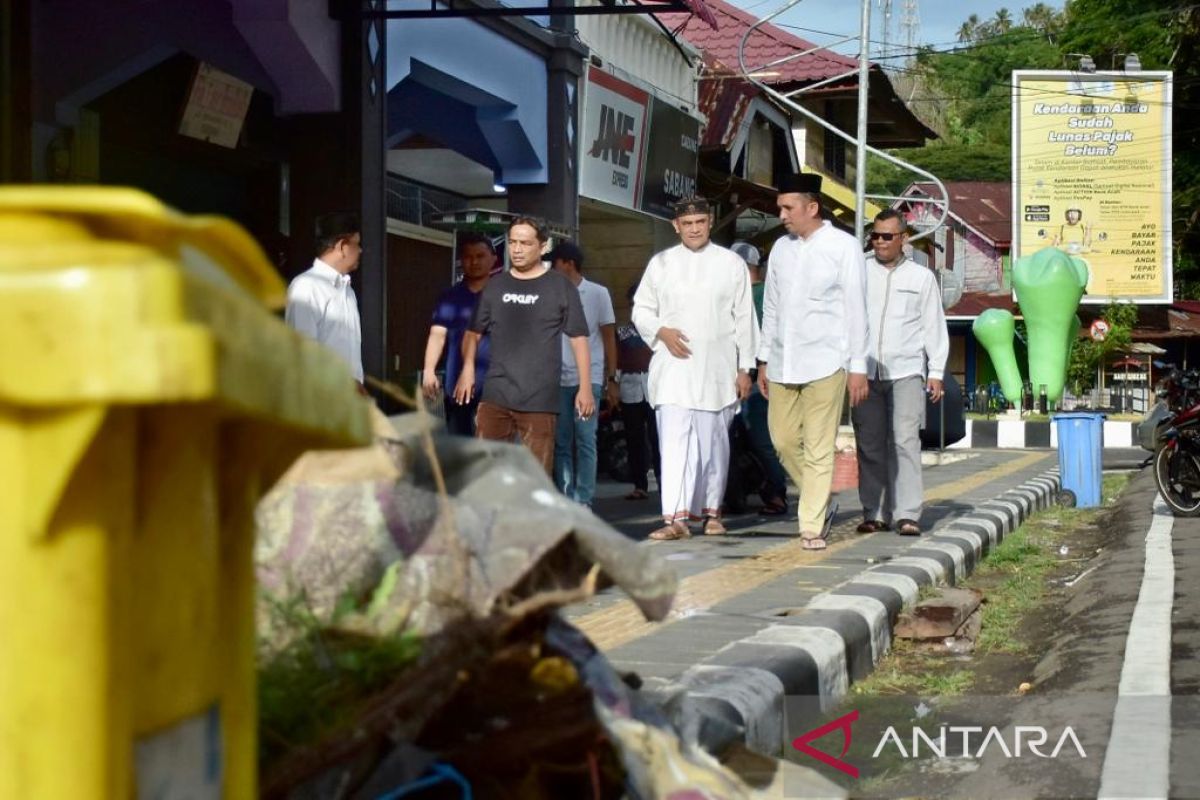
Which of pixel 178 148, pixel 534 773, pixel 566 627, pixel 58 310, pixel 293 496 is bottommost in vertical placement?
pixel 534 773

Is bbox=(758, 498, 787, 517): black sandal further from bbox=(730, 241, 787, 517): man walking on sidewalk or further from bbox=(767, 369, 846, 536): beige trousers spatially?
bbox=(767, 369, 846, 536): beige trousers

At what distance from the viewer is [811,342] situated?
8977 mm

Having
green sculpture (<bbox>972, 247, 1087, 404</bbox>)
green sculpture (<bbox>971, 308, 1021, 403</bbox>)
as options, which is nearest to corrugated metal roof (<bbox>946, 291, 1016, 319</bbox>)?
green sculpture (<bbox>971, 308, 1021, 403</bbox>)

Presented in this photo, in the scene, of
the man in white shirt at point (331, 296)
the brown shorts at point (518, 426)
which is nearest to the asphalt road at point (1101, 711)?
the brown shorts at point (518, 426)

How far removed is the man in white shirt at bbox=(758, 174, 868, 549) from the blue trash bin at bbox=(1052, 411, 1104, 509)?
6067 millimetres

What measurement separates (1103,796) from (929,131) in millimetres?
35965

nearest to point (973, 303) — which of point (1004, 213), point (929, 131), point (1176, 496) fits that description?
point (1004, 213)

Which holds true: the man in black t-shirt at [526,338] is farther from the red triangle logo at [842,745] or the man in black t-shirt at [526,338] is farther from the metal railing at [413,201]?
the metal railing at [413,201]

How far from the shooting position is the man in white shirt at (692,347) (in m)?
9.24

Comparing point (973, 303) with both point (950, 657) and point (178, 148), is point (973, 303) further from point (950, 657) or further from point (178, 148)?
point (950, 657)

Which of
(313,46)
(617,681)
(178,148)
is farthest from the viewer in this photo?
(178,148)

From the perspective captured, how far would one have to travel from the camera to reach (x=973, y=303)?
56.3m

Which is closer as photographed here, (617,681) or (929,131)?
(617,681)

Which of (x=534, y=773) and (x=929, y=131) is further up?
(x=929, y=131)
